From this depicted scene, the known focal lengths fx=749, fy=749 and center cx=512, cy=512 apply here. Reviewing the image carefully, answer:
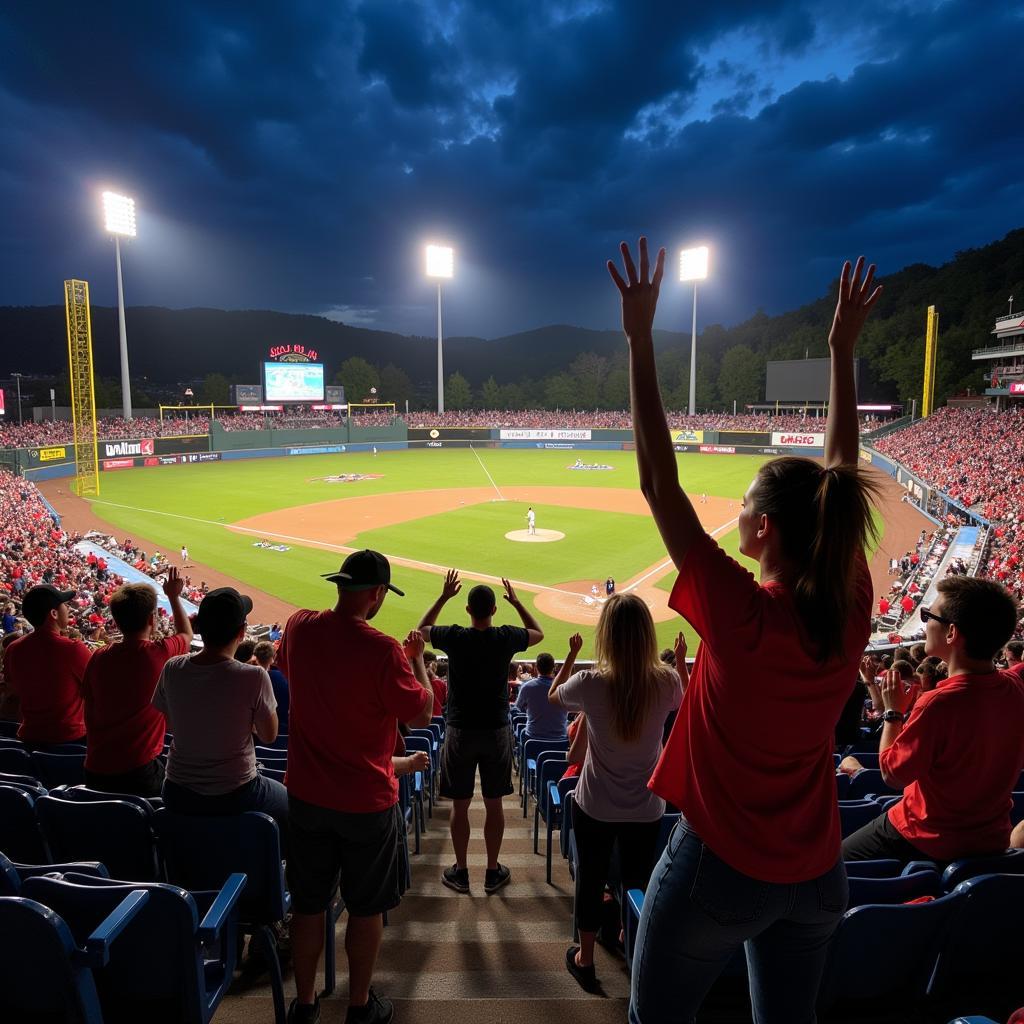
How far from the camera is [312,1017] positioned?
3.43m

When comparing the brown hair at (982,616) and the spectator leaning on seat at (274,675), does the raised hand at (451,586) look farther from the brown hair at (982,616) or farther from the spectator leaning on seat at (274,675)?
the spectator leaning on seat at (274,675)

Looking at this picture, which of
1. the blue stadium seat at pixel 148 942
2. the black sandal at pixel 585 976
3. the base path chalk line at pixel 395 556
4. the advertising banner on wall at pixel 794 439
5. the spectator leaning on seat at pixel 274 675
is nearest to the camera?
the blue stadium seat at pixel 148 942

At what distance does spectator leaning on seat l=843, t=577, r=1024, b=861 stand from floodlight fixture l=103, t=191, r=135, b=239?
62819 millimetres

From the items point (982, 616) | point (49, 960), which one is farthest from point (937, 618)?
point (49, 960)

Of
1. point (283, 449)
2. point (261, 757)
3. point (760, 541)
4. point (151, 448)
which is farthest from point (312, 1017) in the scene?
point (283, 449)

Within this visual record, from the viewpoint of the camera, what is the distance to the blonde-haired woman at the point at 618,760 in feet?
12.6

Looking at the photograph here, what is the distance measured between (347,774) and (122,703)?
1.89m

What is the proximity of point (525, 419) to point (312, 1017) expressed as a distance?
8311 centimetres

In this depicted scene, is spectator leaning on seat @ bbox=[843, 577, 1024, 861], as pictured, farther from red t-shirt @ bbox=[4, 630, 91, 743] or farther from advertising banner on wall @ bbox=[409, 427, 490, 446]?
advertising banner on wall @ bbox=[409, 427, 490, 446]

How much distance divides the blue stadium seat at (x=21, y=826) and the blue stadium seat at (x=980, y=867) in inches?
174

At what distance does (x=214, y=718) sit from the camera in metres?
3.87

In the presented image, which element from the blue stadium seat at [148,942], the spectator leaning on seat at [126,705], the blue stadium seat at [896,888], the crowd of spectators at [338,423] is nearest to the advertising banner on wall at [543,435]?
the crowd of spectators at [338,423]

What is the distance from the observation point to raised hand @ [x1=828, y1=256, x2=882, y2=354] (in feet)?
9.50

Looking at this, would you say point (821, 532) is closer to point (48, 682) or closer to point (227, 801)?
point (227, 801)
